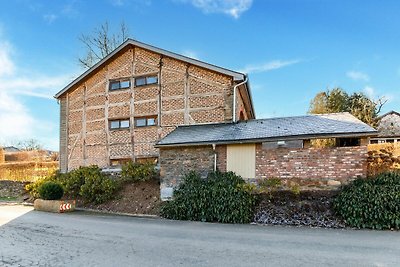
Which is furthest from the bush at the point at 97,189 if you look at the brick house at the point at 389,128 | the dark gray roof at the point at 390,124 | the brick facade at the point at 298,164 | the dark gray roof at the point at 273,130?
the dark gray roof at the point at 390,124

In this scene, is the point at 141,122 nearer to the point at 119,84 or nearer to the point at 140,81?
the point at 140,81

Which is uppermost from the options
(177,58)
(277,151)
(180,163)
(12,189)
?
(177,58)

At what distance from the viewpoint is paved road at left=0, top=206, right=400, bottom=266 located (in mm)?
5258

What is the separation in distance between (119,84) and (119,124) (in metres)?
2.22

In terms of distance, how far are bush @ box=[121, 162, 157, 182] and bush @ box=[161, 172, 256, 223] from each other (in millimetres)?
2669

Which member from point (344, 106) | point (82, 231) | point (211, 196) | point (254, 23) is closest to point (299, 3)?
point (254, 23)

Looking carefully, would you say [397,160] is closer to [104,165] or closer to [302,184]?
[302,184]

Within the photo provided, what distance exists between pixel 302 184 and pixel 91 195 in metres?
8.95

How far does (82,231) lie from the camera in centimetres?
798

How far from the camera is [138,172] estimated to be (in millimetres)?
13219

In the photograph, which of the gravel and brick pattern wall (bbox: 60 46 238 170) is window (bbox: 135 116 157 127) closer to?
brick pattern wall (bbox: 60 46 238 170)

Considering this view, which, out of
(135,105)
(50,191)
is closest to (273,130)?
(135,105)

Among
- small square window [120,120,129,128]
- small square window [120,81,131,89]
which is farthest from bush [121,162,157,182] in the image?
small square window [120,81,131,89]

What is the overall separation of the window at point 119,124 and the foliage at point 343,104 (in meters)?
20.5
